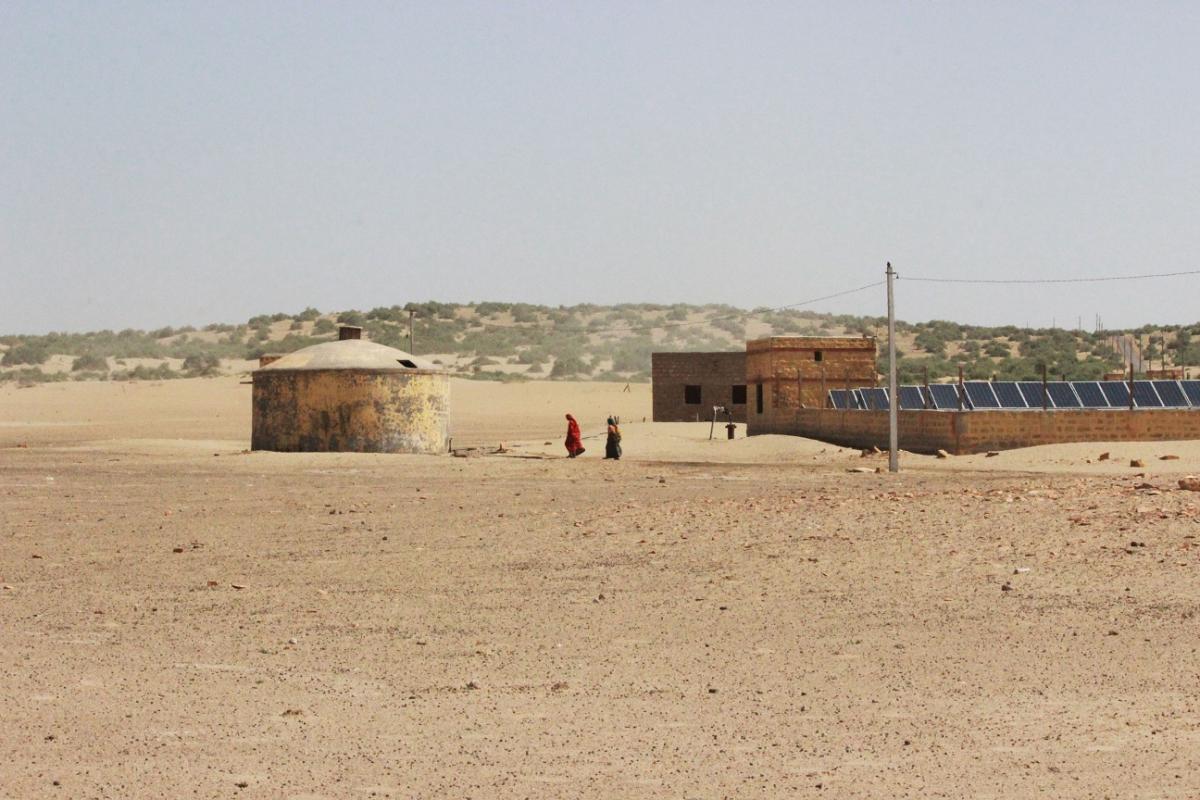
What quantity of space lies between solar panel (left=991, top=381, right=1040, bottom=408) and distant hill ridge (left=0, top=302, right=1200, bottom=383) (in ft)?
128

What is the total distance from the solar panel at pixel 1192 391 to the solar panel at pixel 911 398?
5.31 metres

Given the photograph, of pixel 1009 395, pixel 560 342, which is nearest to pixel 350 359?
pixel 1009 395

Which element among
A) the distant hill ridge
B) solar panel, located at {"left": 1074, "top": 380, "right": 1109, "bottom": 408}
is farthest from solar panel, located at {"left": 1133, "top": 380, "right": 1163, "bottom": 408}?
the distant hill ridge

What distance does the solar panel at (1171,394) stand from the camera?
30.6 m

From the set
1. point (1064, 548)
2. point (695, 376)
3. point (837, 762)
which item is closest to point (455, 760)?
point (837, 762)

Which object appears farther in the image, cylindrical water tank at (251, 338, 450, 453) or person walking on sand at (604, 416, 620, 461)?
cylindrical water tank at (251, 338, 450, 453)

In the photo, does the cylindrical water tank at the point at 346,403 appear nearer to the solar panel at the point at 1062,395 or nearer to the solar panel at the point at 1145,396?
the solar panel at the point at 1062,395

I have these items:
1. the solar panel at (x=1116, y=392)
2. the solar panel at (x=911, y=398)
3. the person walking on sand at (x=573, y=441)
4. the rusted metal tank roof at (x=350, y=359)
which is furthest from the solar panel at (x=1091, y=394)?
the rusted metal tank roof at (x=350, y=359)

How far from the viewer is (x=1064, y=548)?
13.2 m

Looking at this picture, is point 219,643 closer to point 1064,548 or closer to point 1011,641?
point 1011,641

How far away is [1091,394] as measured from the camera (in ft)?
102

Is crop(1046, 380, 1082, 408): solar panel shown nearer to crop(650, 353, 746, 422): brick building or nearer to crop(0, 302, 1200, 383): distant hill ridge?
crop(650, 353, 746, 422): brick building

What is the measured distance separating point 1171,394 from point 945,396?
4.52 metres

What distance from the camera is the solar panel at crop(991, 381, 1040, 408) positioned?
3041 centimetres
